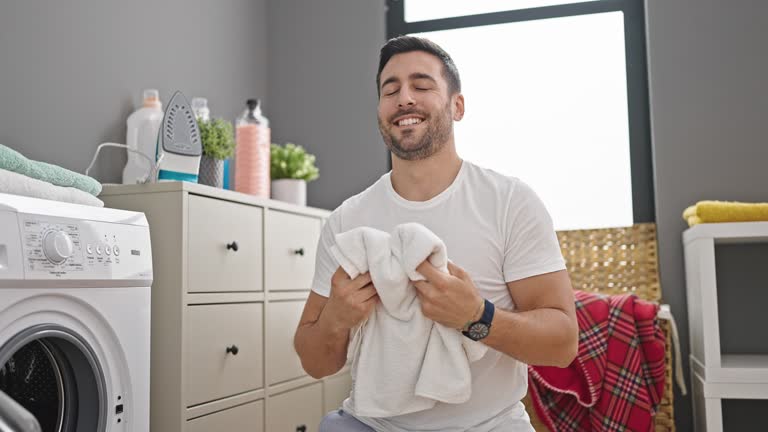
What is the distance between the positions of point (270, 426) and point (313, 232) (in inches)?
27.5

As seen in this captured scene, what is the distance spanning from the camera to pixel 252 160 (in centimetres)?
246

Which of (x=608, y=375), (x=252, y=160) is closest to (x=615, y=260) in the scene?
(x=608, y=375)

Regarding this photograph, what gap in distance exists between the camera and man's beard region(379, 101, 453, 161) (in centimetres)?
135

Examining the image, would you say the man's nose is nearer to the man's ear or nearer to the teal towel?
the man's ear

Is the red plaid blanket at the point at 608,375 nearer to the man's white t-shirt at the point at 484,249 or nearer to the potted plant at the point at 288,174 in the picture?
the man's white t-shirt at the point at 484,249

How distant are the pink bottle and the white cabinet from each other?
0.18m

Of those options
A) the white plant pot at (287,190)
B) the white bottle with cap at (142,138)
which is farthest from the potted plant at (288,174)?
the white bottle with cap at (142,138)

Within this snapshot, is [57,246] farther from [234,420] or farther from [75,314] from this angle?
[234,420]

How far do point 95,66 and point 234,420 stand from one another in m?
1.14

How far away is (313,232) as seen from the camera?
252 cm

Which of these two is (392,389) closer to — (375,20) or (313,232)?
(313,232)

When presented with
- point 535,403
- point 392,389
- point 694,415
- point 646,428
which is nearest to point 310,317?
point 392,389

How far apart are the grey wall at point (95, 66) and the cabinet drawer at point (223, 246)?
18.4 inches

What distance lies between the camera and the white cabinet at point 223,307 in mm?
1784
